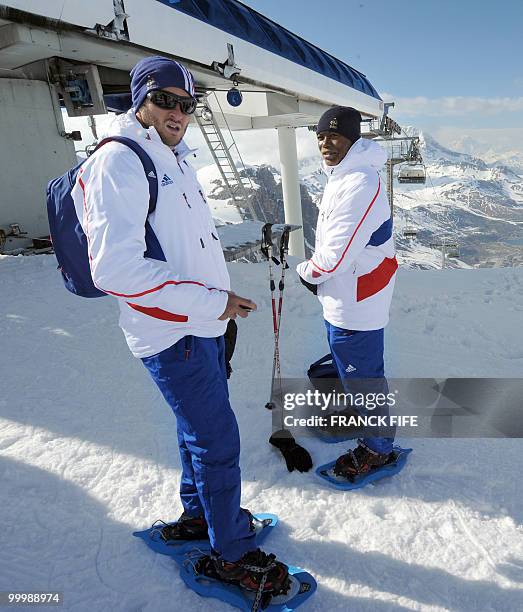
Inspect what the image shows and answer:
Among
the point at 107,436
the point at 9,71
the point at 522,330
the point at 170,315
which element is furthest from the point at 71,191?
the point at 9,71

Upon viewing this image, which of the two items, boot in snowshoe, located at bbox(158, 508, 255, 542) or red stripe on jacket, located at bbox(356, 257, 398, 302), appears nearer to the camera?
boot in snowshoe, located at bbox(158, 508, 255, 542)

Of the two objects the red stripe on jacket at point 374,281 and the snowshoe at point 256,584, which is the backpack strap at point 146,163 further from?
the snowshoe at point 256,584

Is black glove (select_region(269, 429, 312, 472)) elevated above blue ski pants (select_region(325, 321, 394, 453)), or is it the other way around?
blue ski pants (select_region(325, 321, 394, 453))

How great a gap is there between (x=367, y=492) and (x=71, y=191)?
2.47m

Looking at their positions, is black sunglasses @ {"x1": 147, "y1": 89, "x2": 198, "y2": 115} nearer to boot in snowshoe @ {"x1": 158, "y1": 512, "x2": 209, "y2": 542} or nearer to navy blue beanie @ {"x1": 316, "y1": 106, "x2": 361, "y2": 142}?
navy blue beanie @ {"x1": 316, "y1": 106, "x2": 361, "y2": 142}

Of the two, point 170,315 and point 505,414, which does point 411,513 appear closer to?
point 505,414

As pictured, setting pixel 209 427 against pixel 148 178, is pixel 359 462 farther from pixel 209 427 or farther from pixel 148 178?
pixel 148 178

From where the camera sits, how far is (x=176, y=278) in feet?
5.79

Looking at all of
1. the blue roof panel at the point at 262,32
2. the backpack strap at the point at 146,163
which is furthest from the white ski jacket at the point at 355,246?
the blue roof panel at the point at 262,32

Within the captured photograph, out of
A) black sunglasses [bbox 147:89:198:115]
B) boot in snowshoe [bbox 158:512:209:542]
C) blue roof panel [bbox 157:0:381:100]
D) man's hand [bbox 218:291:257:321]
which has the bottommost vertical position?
boot in snowshoe [bbox 158:512:209:542]

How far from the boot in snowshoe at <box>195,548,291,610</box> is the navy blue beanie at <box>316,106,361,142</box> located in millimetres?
2441

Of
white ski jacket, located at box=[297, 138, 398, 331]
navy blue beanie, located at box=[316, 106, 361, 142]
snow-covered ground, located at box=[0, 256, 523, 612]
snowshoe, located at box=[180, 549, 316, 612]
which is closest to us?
snowshoe, located at box=[180, 549, 316, 612]

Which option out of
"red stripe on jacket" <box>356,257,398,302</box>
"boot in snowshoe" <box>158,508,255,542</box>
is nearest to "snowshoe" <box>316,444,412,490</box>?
"boot in snowshoe" <box>158,508,255,542</box>

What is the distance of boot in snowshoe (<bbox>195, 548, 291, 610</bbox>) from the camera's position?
2.12 m
